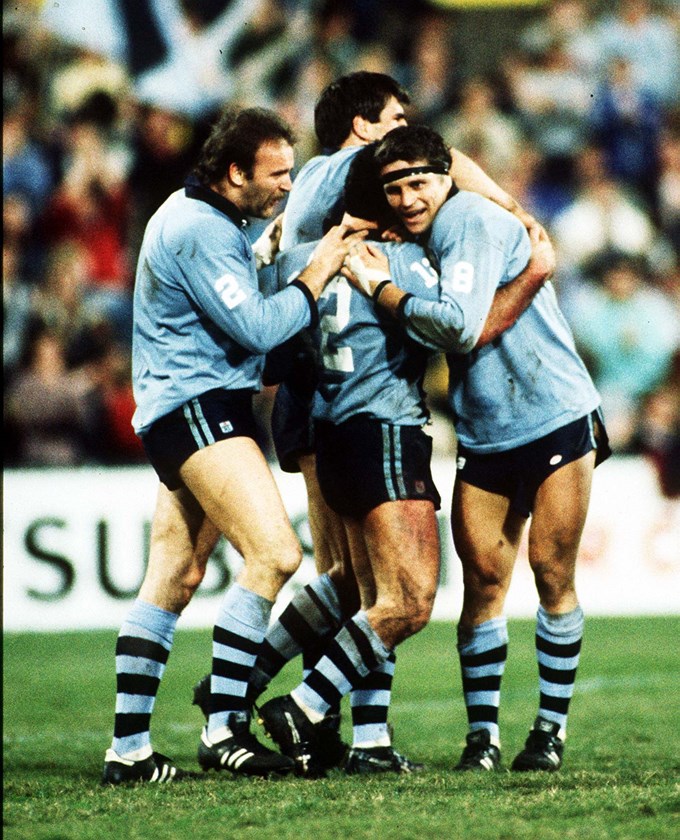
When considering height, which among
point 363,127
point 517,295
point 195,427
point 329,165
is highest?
point 363,127

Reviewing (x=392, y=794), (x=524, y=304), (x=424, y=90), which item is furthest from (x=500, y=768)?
(x=424, y=90)

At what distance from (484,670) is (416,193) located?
1.73 meters

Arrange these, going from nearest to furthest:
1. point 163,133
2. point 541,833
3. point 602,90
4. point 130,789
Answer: point 541,833, point 130,789, point 163,133, point 602,90

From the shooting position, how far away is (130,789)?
4.82 m

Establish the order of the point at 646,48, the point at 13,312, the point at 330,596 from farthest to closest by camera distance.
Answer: the point at 646,48 < the point at 13,312 < the point at 330,596

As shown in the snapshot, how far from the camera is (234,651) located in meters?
4.98

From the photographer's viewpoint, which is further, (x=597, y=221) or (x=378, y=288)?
(x=597, y=221)

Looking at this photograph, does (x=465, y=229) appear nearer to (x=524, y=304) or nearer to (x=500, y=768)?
(x=524, y=304)

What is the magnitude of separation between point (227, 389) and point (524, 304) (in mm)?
1083

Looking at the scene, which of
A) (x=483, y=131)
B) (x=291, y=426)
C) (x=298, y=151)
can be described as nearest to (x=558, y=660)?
(x=291, y=426)

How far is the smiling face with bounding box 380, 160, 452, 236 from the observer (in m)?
5.05

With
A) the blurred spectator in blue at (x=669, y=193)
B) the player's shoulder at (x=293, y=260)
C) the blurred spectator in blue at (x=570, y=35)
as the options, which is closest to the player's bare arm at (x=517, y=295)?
the player's shoulder at (x=293, y=260)

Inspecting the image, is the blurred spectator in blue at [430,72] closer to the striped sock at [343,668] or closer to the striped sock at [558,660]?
→ the striped sock at [558,660]

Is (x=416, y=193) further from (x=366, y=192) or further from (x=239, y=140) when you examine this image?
(x=239, y=140)
